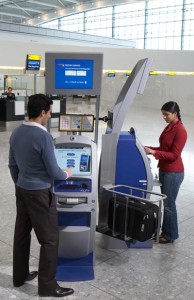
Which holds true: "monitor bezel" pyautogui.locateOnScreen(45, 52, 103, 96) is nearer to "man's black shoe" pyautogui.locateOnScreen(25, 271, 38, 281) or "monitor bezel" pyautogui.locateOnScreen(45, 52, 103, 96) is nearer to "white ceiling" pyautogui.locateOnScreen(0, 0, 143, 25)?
"man's black shoe" pyautogui.locateOnScreen(25, 271, 38, 281)

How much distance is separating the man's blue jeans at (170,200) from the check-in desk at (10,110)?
394 inches

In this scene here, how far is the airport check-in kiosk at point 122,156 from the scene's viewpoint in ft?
11.9

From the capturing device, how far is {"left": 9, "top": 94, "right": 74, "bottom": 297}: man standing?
2.73 metres

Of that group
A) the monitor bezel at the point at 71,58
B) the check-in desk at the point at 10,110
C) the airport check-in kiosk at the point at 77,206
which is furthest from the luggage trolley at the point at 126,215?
the check-in desk at the point at 10,110

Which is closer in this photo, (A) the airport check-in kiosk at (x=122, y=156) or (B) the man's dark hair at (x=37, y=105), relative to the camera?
Answer: (B) the man's dark hair at (x=37, y=105)

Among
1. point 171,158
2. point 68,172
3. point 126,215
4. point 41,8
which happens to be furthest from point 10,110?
point 41,8

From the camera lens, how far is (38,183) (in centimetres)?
279

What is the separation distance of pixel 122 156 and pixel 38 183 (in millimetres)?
1174

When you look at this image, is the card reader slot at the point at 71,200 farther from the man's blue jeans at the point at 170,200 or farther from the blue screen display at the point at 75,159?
the man's blue jeans at the point at 170,200

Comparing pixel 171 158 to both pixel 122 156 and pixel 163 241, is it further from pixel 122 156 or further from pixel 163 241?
pixel 163 241

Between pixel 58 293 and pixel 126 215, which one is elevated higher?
pixel 126 215

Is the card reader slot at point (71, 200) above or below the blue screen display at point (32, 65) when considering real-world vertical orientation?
below

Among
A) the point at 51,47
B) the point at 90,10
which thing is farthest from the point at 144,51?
the point at 90,10

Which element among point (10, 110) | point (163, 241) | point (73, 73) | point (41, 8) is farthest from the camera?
point (41, 8)
